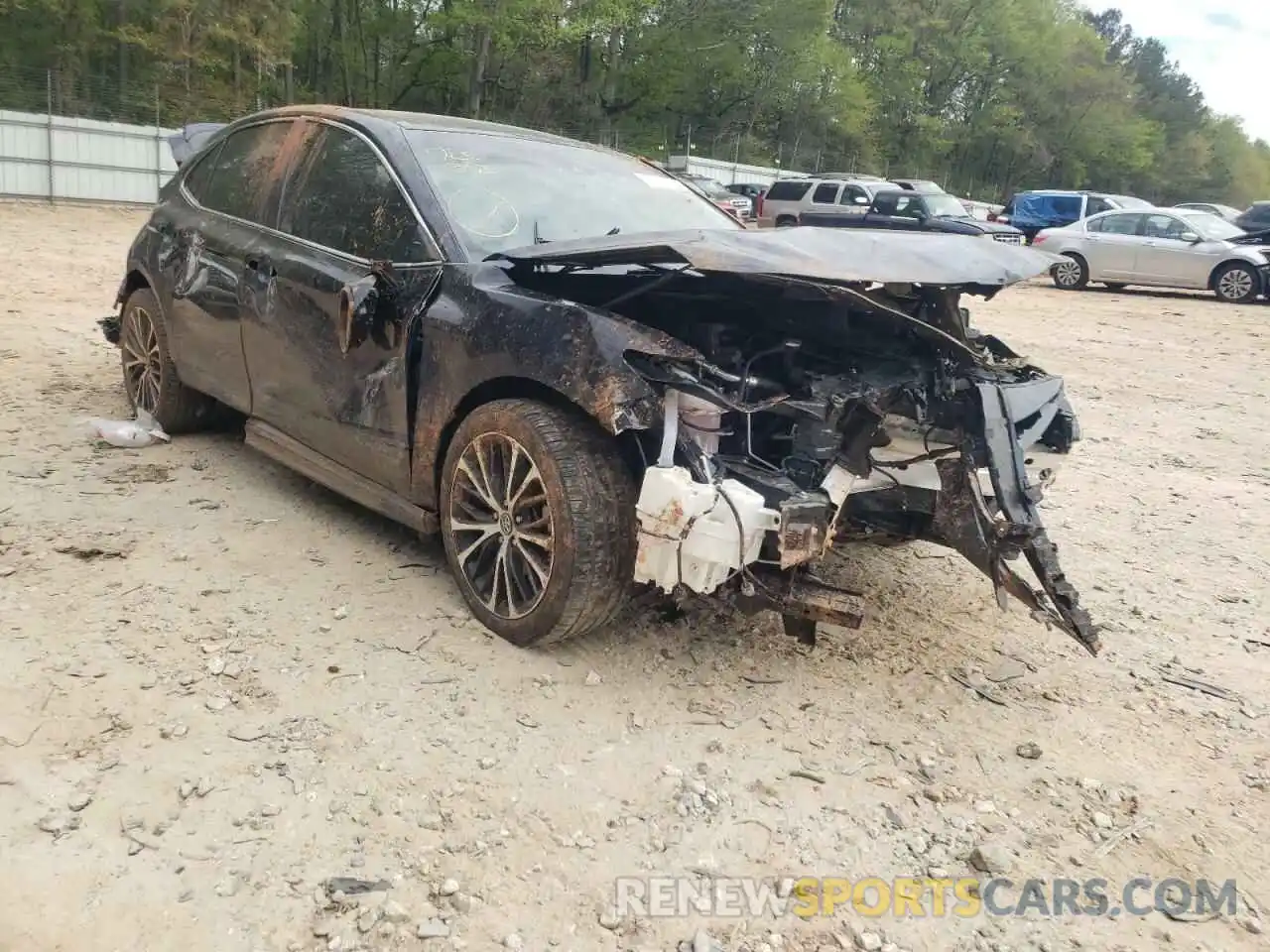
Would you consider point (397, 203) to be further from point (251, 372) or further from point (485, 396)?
point (251, 372)

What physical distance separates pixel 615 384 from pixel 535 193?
1.32 m

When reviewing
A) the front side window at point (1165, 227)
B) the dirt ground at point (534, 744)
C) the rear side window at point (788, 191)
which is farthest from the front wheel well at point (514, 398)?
the rear side window at point (788, 191)

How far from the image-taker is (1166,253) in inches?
657

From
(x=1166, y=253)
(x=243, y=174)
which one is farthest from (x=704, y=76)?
(x=243, y=174)

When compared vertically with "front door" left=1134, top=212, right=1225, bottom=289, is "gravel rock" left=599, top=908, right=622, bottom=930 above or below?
below

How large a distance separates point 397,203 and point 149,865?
236cm

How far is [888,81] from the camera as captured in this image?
180 ft

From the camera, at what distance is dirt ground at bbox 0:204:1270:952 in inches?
85.4

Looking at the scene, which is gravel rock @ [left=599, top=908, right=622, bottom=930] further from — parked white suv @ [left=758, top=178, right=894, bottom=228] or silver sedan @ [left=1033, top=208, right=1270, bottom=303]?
parked white suv @ [left=758, top=178, right=894, bottom=228]

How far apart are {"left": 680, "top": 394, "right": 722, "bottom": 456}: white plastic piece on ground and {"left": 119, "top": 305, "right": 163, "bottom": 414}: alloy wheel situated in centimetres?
332

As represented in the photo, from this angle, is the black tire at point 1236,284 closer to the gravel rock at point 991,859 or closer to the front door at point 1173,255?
the front door at point 1173,255

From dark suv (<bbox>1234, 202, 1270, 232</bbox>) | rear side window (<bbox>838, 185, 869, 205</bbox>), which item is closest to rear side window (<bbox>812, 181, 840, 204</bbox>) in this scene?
rear side window (<bbox>838, 185, 869, 205</bbox>)

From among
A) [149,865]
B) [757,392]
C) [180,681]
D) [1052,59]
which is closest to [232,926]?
[149,865]

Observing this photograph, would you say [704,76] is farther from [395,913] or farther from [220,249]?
[395,913]
